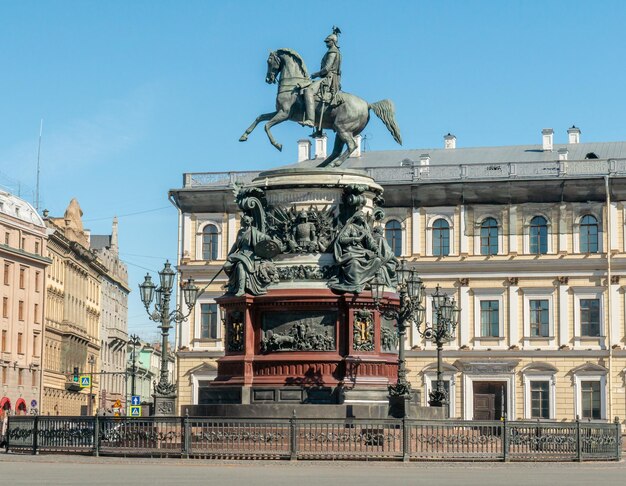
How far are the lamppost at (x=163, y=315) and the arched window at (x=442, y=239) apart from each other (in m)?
42.4

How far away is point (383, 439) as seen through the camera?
28.0m

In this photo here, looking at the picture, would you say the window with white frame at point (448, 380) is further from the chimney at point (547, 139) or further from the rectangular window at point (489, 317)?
the chimney at point (547, 139)

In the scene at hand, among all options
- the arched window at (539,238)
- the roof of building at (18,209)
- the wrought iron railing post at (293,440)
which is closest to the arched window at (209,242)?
the roof of building at (18,209)

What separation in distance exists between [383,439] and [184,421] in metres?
4.05

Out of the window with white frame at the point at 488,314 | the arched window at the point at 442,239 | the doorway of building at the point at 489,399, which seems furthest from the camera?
the arched window at the point at 442,239

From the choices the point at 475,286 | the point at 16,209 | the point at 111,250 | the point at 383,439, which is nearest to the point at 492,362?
the point at 475,286

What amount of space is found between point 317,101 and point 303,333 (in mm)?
6295

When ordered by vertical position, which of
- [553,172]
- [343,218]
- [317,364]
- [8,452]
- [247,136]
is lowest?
[8,452]

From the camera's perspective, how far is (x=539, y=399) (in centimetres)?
7769

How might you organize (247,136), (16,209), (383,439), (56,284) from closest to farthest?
(383,439), (247,136), (16,209), (56,284)

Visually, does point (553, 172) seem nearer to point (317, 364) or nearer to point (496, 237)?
point (496, 237)

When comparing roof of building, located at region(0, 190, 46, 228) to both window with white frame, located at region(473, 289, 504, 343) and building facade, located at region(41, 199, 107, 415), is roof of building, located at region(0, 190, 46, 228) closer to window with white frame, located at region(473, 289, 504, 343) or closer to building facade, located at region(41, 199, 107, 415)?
building facade, located at region(41, 199, 107, 415)

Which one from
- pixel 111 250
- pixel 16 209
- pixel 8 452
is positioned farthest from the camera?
pixel 111 250

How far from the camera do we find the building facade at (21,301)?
90.8m
